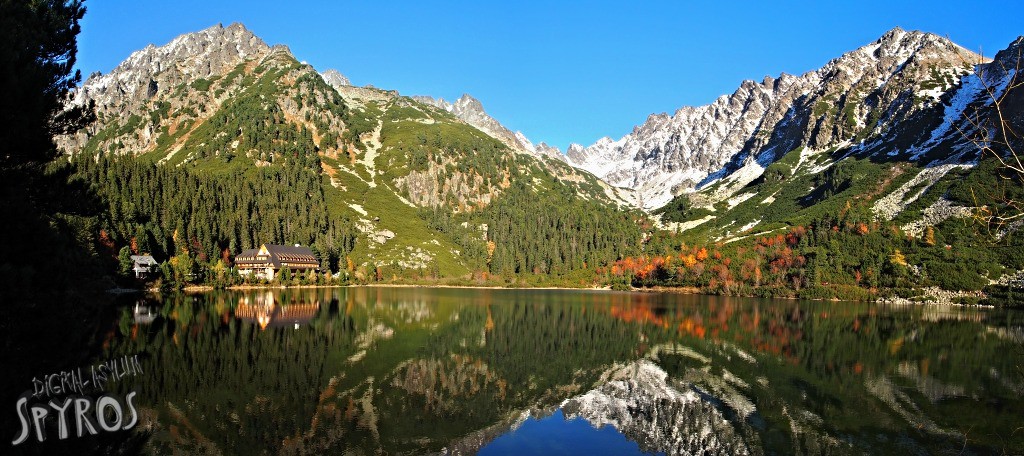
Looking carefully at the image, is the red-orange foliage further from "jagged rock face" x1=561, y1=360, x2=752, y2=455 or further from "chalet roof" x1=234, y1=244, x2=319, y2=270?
"jagged rock face" x1=561, y1=360, x2=752, y2=455

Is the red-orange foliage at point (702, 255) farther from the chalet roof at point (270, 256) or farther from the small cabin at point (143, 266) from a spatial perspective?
the small cabin at point (143, 266)

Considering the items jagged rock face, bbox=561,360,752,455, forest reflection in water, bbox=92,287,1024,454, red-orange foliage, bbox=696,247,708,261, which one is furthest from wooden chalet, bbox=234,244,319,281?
jagged rock face, bbox=561,360,752,455

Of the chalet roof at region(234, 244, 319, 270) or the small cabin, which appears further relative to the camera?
the chalet roof at region(234, 244, 319, 270)

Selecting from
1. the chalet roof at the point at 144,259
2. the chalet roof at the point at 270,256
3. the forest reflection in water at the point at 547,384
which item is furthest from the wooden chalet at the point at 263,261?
the forest reflection in water at the point at 547,384

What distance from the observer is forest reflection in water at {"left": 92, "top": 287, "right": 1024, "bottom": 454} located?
2577 cm

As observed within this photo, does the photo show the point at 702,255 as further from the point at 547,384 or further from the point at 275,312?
the point at 547,384

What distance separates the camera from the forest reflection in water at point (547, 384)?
84.5 ft

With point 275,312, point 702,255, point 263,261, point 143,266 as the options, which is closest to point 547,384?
point 275,312

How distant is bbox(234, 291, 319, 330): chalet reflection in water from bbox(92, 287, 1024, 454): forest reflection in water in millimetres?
828

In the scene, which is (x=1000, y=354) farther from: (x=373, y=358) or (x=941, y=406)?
(x=373, y=358)

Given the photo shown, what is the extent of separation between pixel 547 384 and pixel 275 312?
152ft

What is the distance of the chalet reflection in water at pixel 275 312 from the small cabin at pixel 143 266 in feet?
113

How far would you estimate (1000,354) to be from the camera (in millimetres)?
53094

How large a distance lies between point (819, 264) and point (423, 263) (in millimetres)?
111538
